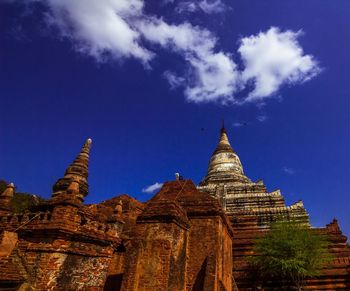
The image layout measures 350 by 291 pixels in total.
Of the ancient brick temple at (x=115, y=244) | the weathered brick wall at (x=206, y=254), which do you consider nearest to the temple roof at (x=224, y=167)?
the ancient brick temple at (x=115, y=244)

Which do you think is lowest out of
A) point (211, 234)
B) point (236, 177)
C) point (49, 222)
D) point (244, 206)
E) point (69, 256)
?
point (69, 256)

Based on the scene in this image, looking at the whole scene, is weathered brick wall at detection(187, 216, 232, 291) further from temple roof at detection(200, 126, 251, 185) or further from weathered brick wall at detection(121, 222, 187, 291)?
temple roof at detection(200, 126, 251, 185)

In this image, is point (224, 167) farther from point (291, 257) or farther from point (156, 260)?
point (156, 260)

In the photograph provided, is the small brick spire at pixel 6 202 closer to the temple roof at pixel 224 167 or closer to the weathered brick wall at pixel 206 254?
the weathered brick wall at pixel 206 254

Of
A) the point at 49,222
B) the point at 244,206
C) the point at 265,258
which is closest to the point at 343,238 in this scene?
the point at 265,258

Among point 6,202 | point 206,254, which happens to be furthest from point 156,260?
point 6,202

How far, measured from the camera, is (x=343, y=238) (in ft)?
74.6

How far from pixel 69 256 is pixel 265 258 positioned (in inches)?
510

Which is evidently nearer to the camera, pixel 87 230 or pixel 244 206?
pixel 87 230

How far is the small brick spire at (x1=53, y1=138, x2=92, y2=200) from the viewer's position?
18177mm

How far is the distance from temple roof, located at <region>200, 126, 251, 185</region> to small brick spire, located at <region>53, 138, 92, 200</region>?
24736 millimetres

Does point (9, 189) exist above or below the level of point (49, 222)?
above

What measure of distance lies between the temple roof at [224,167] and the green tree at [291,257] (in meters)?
22.5

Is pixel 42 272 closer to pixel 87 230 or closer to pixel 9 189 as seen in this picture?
pixel 87 230
